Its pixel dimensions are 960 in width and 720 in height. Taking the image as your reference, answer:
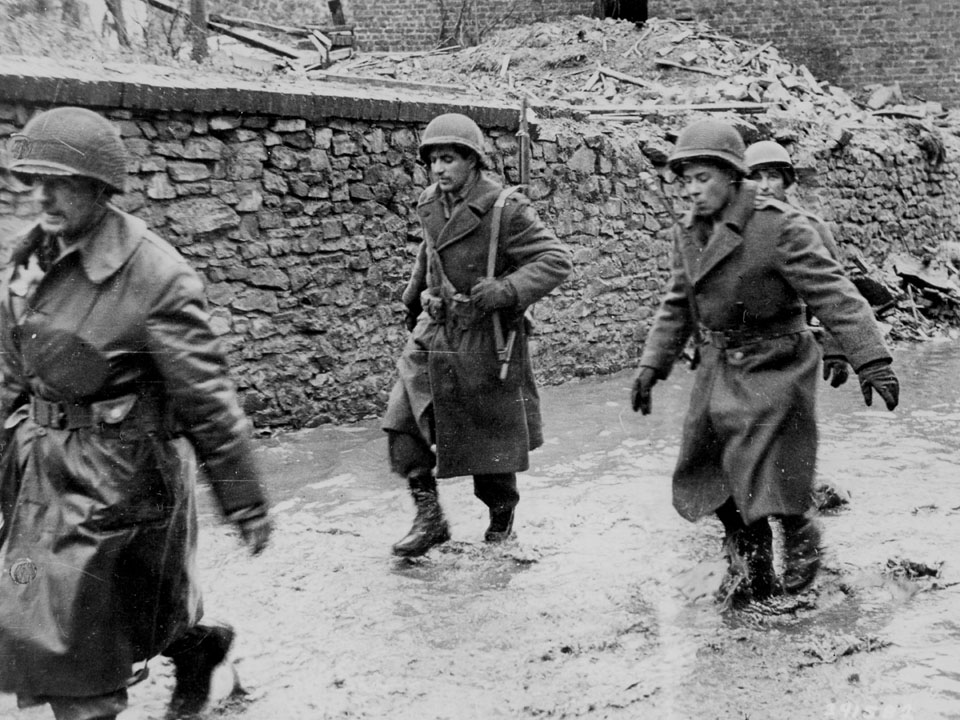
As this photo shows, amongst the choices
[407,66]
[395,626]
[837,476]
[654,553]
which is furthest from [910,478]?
[407,66]

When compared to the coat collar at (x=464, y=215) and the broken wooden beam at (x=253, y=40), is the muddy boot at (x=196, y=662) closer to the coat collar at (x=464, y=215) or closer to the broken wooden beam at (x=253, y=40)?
the coat collar at (x=464, y=215)

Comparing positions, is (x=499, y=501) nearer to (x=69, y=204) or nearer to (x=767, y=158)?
(x=69, y=204)

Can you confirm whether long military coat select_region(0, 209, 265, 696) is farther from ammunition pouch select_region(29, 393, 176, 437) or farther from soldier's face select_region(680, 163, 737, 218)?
soldier's face select_region(680, 163, 737, 218)

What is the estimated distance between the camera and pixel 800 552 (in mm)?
4734

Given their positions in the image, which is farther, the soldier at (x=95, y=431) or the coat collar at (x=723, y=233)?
the coat collar at (x=723, y=233)

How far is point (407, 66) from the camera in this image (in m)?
17.9

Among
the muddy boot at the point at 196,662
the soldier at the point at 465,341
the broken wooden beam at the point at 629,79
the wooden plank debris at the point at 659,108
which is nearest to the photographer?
the muddy boot at the point at 196,662

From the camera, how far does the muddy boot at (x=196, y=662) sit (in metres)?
3.62

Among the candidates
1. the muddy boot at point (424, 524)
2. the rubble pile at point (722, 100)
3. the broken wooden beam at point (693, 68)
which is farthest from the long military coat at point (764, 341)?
the broken wooden beam at point (693, 68)

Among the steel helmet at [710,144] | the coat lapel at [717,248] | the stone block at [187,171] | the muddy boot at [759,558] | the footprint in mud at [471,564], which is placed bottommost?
the footprint in mud at [471,564]

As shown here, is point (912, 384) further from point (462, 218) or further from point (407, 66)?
point (407, 66)

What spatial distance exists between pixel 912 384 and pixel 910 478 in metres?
A: 3.73

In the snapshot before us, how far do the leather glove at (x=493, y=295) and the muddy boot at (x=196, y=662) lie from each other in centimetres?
208

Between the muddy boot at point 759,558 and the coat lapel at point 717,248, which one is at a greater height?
the coat lapel at point 717,248
